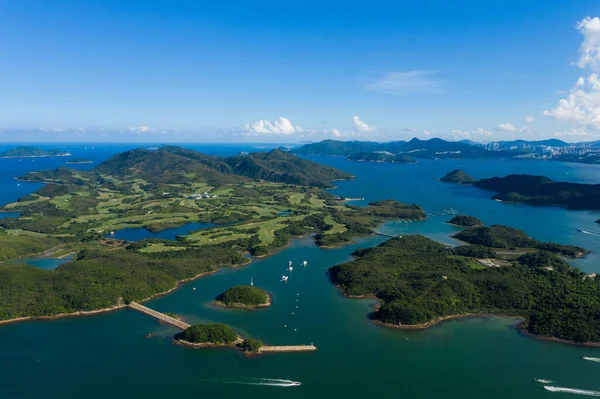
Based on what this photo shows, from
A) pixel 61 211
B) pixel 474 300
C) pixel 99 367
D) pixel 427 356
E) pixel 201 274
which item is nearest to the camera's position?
pixel 99 367

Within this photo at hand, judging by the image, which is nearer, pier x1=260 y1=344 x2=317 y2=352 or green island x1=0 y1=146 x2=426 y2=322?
pier x1=260 y1=344 x2=317 y2=352

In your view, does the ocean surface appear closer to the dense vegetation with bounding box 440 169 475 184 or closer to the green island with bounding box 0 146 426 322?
the green island with bounding box 0 146 426 322

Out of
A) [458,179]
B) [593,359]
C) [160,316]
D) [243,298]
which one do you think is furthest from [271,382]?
[458,179]

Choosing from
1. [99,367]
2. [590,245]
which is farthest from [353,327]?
[590,245]

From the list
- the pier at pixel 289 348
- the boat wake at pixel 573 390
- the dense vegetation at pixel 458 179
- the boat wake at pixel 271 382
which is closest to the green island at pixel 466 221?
the boat wake at pixel 573 390

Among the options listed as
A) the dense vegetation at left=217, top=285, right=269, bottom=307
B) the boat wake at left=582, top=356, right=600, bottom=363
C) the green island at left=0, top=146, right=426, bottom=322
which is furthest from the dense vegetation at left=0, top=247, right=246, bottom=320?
the boat wake at left=582, top=356, right=600, bottom=363

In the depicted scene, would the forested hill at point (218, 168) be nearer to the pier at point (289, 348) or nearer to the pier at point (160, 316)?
the pier at point (160, 316)

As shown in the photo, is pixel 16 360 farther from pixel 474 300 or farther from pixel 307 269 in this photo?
pixel 474 300
